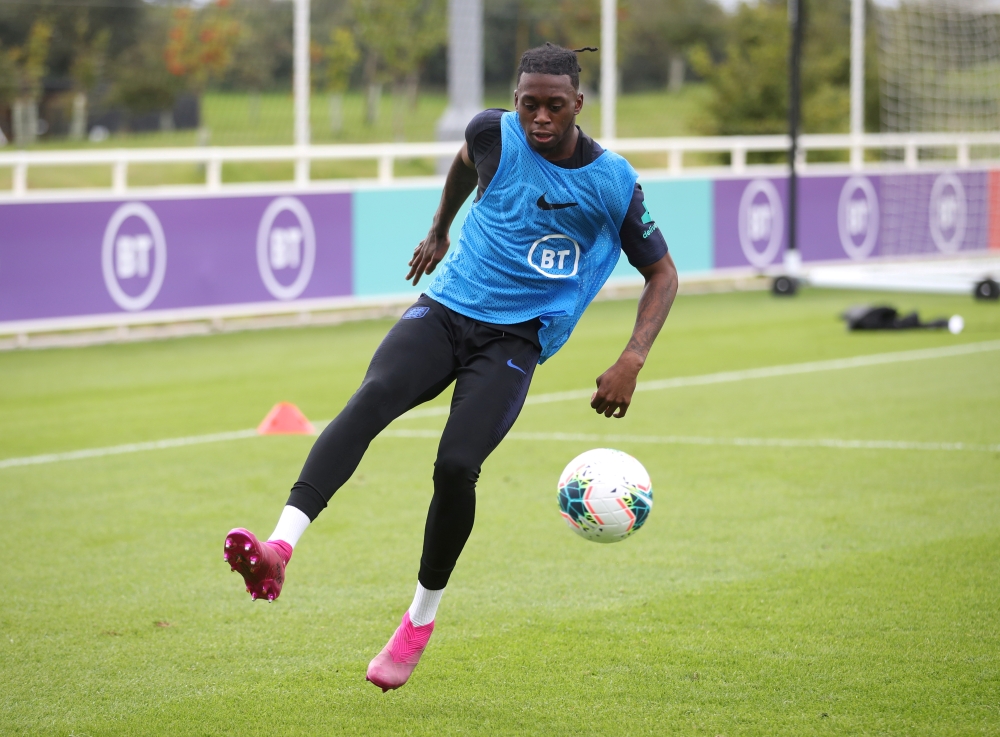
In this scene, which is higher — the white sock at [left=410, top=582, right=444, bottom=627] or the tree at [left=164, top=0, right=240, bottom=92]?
the tree at [left=164, top=0, right=240, bottom=92]

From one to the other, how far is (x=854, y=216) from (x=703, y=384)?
9457mm

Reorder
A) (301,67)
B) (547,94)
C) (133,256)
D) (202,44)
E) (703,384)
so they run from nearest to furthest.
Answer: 1. (547,94)
2. (703,384)
3. (133,256)
4. (301,67)
5. (202,44)

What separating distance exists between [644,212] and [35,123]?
31.9 meters

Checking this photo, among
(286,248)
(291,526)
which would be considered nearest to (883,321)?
(286,248)

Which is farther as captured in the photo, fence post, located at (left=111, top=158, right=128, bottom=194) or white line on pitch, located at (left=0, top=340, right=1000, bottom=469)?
fence post, located at (left=111, top=158, right=128, bottom=194)

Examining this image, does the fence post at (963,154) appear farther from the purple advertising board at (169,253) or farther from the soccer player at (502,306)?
the soccer player at (502,306)

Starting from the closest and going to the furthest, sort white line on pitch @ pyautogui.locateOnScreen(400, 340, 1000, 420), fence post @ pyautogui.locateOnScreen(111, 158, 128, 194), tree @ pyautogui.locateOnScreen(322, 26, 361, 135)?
1. white line on pitch @ pyautogui.locateOnScreen(400, 340, 1000, 420)
2. fence post @ pyautogui.locateOnScreen(111, 158, 128, 194)
3. tree @ pyautogui.locateOnScreen(322, 26, 361, 135)

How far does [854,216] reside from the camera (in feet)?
64.6

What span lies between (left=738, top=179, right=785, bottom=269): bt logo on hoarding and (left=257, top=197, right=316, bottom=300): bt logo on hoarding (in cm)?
670

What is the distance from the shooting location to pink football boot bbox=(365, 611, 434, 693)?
4457 mm

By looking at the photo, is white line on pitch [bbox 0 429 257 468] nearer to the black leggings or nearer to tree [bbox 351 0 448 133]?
the black leggings

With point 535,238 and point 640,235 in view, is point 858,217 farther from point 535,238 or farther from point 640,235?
point 535,238

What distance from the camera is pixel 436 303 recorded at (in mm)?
4969

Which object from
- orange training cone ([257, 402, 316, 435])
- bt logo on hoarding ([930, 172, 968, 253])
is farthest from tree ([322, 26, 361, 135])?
orange training cone ([257, 402, 316, 435])
